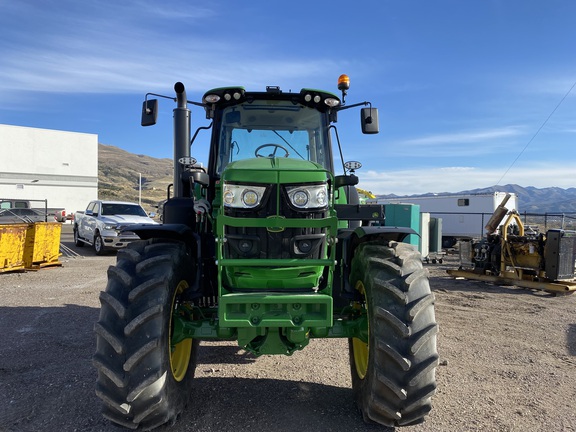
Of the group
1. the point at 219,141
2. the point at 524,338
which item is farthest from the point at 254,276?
the point at 524,338

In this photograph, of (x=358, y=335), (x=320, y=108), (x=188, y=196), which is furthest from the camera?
(x=188, y=196)

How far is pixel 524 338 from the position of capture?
645 centimetres

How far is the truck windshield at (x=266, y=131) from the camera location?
489 centimetres

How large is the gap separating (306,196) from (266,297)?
0.88 metres

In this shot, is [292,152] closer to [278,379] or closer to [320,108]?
[320,108]

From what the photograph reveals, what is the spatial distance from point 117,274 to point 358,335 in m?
1.95

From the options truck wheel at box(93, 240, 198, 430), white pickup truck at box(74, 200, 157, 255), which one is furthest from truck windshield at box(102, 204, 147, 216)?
truck wheel at box(93, 240, 198, 430)

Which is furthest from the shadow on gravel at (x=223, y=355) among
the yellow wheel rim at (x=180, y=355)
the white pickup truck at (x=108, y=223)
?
the white pickup truck at (x=108, y=223)

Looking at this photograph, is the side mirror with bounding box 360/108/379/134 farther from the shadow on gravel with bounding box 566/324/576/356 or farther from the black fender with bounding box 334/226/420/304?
the shadow on gravel with bounding box 566/324/576/356

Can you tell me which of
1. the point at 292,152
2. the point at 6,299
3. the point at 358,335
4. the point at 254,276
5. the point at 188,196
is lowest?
the point at 6,299

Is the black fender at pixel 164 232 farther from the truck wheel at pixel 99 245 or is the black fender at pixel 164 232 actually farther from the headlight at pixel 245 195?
the truck wheel at pixel 99 245

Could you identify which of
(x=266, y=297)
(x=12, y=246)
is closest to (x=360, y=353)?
(x=266, y=297)

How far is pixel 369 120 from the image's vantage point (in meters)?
5.16

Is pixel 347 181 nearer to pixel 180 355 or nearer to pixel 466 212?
pixel 180 355
